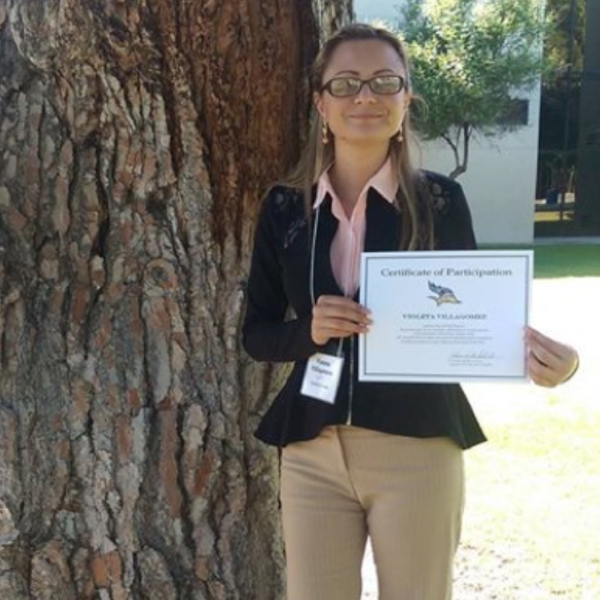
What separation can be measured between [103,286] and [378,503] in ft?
3.46

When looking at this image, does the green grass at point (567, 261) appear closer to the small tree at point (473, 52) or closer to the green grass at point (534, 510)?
the small tree at point (473, 52)

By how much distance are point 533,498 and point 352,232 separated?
3204 mm

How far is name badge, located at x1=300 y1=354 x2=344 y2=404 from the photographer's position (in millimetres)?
2398

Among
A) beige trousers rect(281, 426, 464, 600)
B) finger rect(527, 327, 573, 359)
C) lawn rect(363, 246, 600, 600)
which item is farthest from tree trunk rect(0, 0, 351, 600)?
lawn rect(363, 246, 600, 600)

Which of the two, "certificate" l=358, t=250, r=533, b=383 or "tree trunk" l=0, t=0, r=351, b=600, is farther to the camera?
"tree trunk" l=0, t=0, r=351, b=600

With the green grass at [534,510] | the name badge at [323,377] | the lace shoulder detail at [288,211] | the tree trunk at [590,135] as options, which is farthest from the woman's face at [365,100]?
the tree trunk at [590,135]

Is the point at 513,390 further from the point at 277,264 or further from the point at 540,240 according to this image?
the point at 540,240

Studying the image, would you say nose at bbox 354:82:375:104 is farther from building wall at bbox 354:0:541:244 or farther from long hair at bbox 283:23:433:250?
building wall at bbox 354:0:541:244

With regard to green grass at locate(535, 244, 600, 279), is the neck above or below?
above

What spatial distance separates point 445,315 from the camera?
7.70ft

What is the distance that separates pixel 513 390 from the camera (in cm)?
777

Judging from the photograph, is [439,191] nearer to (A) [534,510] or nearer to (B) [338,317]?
(B) [338,317]

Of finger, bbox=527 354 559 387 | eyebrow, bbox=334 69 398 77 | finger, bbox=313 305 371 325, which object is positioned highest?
eyebrow, bbox=334 69 398 77

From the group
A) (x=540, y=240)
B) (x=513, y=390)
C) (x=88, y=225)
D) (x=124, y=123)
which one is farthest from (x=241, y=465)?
(x=540, y=240)
